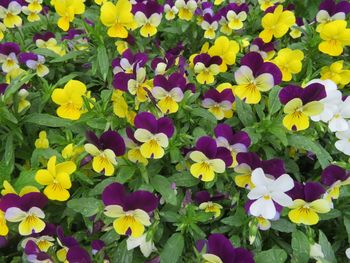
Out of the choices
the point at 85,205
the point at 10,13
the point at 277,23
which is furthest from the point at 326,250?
the point at 10,13

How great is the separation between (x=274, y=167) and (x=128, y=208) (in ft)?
1.78

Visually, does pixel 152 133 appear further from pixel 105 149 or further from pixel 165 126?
pixel 105 149

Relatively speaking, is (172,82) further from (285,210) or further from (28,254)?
(28,254)

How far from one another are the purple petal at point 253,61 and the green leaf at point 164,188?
1.89 ft

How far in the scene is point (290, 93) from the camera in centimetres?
177

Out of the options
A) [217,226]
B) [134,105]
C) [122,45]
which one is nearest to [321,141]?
[217,226]

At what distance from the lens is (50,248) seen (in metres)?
1.81

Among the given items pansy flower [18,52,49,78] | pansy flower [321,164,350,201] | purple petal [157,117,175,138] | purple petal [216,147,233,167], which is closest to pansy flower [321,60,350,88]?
pansy flower [321,164,350,201]

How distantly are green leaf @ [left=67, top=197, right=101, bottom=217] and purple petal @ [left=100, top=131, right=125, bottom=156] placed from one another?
21cm

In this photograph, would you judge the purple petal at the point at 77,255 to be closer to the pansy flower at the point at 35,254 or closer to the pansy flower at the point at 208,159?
the pansy flower at the point at 35,254

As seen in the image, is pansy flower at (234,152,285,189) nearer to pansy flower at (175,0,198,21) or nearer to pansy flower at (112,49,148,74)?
pansy flower at (112,49,148,74)

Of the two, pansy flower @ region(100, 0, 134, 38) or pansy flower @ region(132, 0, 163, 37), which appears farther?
pansy flower @ region(132, 0, 163, 37)

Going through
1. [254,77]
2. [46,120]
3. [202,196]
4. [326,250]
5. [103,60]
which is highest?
[254,77]

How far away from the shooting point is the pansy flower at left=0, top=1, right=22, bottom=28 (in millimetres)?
2705
